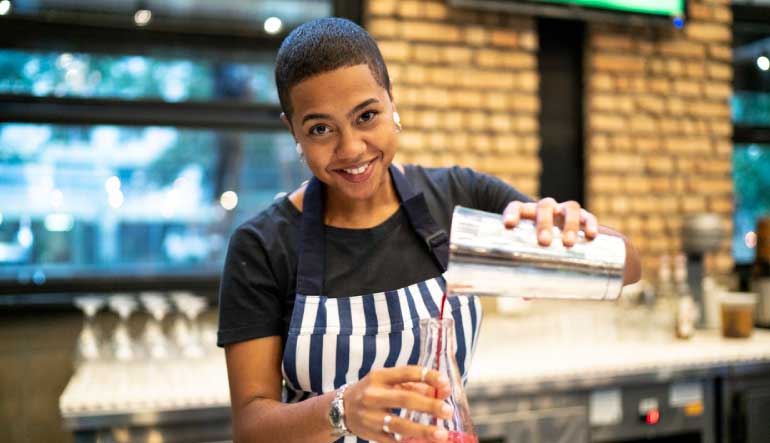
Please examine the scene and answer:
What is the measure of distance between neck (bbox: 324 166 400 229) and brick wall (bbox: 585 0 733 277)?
2.13 meters

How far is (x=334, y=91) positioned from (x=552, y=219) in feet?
1.21

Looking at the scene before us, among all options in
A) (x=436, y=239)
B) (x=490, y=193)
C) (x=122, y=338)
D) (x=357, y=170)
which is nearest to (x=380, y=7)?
(x=122, y=338)

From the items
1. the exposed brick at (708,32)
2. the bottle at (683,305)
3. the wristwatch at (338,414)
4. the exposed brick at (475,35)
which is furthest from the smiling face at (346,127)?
the exposed brick at (708,32)

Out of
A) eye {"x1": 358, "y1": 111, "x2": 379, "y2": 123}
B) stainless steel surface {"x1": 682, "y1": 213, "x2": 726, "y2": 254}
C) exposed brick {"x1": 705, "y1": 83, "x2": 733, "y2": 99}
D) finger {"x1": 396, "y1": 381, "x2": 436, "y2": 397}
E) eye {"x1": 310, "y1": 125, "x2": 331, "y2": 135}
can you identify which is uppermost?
exposed brick {"x1": 705, "y1": 83, "x2": 733, "y2": 99}

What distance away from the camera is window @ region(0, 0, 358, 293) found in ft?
8.61

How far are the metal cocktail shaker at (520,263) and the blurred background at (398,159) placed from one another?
1369mm

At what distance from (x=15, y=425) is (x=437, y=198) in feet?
6.68

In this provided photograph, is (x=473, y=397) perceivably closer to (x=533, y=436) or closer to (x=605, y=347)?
(x=533, y=436)

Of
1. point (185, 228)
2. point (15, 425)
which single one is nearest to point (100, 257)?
point (185, 228)

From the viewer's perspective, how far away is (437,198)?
133cm

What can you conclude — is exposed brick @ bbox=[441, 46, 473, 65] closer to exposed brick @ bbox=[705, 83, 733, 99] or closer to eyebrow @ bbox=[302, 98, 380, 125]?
exposed brick @ bbox=[705, 83, 733, 99]

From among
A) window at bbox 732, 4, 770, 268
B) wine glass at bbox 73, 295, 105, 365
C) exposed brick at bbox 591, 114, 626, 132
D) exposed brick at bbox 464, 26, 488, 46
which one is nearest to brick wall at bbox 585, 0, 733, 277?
exposed brick at bbox 591, 114, 626, 132

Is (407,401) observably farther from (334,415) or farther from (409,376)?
(334,415)

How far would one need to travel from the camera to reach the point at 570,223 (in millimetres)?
950
